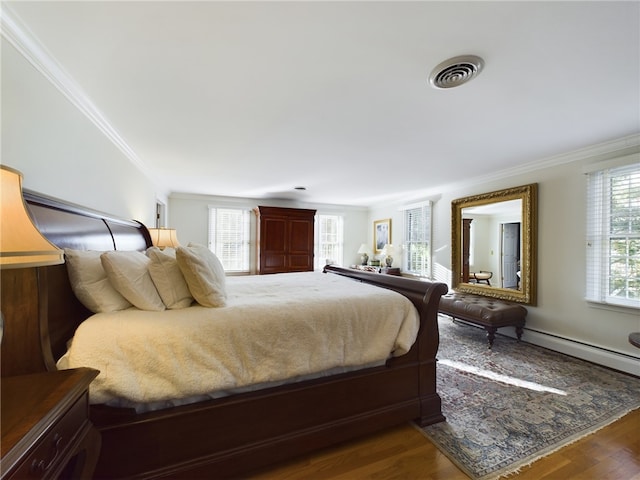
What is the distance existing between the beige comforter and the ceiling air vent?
1464 millimetres

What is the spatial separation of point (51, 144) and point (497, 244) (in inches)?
194

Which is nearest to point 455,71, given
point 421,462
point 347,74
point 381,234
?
point 347,74

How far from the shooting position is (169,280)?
1.60 m

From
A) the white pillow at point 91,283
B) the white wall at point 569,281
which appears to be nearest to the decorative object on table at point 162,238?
the white pillow at point 91,283

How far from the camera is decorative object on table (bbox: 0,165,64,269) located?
75cm

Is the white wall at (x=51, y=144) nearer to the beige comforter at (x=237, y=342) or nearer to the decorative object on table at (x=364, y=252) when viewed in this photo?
the beige comforter at (x=237, y=342)

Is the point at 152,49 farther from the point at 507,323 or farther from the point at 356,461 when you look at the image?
the point at 507,323

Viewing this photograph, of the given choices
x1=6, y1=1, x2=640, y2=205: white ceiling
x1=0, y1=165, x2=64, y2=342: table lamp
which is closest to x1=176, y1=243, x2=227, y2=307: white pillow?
x1=0, y1=165, x2=64, y2=342: table lamp

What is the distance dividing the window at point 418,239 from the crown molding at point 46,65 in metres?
4.97

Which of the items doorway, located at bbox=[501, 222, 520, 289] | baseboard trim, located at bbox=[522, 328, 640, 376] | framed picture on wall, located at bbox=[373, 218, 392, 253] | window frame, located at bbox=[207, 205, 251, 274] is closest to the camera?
baseboard trim, located at bbox=[522, 328, 640, 376]

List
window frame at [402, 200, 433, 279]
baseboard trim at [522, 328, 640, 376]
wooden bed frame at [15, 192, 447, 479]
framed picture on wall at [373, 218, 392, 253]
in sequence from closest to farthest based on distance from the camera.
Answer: wooden bed frame at [15, 192, 447, 479]
baseboard trim at [522, 328, 640, 376]
window frame at [402, 200, 433, 279]
framed picture on wall at [373, 218, 392, 253]

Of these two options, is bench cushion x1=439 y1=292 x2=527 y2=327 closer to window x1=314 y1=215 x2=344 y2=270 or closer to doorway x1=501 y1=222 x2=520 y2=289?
doorway x1=501 y1=222 x2=520 y2=289

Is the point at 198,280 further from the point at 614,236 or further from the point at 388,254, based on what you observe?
the point at 388,254

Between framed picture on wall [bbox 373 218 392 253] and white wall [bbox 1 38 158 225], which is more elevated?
white wall [bbox 1 38 158 225]
